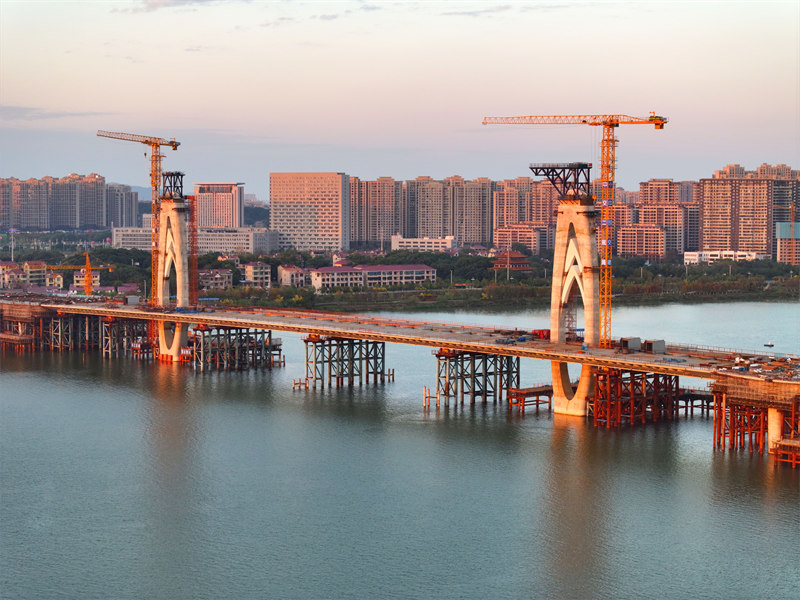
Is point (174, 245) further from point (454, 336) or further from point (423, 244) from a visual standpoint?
point (423, 244)

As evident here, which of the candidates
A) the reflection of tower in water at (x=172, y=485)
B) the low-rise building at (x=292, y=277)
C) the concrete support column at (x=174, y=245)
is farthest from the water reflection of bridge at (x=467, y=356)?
the low-rise building at (x=292, y=277)

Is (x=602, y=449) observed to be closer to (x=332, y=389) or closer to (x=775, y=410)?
(x=775, y=410)

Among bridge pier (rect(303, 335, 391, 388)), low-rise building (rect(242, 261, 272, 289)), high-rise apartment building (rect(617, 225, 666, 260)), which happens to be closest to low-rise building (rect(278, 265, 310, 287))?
low-rise building (rect(242, 261, 272, 289))

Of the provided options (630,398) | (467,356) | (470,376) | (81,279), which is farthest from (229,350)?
(81,279)

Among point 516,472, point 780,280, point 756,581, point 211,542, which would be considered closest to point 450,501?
point 516,472

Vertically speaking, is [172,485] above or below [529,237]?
below

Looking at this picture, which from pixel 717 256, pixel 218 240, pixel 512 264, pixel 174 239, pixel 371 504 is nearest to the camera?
pixel 371 504

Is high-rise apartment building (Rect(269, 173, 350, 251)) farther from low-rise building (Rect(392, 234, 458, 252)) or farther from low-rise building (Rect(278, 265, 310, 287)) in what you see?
low-rise building (Rect(278, 265, 310, 287))
